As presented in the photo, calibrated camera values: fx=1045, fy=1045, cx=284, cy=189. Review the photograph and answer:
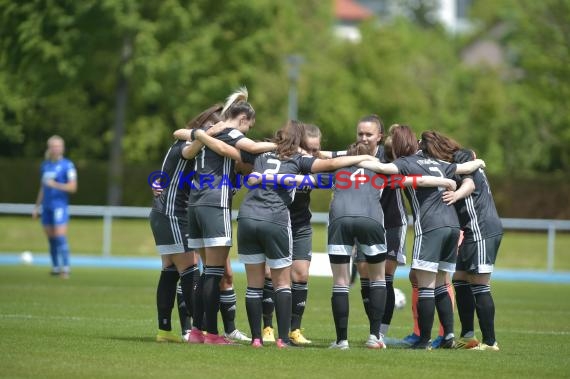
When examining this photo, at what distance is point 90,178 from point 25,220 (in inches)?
371

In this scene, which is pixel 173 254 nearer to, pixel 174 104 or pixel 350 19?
pixel 174 104

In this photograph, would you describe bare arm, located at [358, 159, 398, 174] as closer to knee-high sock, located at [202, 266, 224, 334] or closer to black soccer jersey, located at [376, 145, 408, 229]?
black soccer jersey, located at [376, 145, 408, 229]

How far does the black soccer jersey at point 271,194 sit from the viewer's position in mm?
9562

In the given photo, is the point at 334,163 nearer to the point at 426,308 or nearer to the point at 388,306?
the point at 426,308

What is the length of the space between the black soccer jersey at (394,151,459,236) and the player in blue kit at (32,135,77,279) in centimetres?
1052

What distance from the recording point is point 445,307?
10.4 m

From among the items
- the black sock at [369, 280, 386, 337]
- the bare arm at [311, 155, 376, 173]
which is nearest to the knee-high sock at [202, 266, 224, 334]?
the bare arm at [311, 155, 376, 173]

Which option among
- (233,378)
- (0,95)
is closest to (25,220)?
(0,95)

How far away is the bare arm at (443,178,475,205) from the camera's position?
10.1 metres

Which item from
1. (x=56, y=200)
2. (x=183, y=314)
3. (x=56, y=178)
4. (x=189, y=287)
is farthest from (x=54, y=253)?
(x=189, y=287)

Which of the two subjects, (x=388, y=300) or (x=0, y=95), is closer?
(x=388, y=300)

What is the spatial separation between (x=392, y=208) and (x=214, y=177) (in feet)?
7.09

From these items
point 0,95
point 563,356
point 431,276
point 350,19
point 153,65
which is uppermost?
point 350,19

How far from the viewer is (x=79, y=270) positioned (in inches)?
861
